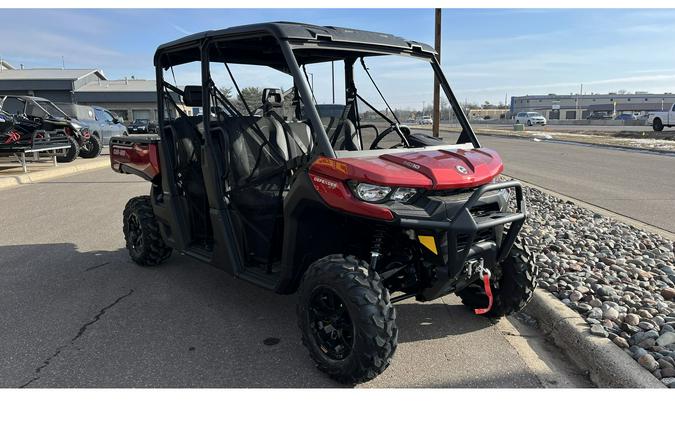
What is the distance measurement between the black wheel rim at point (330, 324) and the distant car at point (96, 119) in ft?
59.8

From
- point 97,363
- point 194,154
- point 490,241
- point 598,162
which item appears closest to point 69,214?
point 194,154

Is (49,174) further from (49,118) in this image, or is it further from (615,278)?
(615,278)

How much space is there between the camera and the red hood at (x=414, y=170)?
9.27 feet

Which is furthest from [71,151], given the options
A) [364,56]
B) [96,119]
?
[364,56]

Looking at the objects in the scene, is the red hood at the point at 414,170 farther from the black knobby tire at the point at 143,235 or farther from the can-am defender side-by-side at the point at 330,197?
the black knobby tire at the point at 143,235

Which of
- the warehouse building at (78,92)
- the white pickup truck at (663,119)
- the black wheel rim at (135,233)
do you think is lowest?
the black wheel rim at (135,233)

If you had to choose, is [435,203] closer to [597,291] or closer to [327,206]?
[327,206]

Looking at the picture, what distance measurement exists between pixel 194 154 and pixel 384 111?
5.87 ft

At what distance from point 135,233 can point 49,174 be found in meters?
9.85

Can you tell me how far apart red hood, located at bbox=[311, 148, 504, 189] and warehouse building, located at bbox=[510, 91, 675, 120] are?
103 metres

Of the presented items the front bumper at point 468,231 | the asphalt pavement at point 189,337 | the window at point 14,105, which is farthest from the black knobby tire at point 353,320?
the window at point 14,105

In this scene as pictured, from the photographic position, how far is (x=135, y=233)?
5340 millimetres

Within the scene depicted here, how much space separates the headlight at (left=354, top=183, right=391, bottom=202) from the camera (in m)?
2.86

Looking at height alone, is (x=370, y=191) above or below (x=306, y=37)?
below
